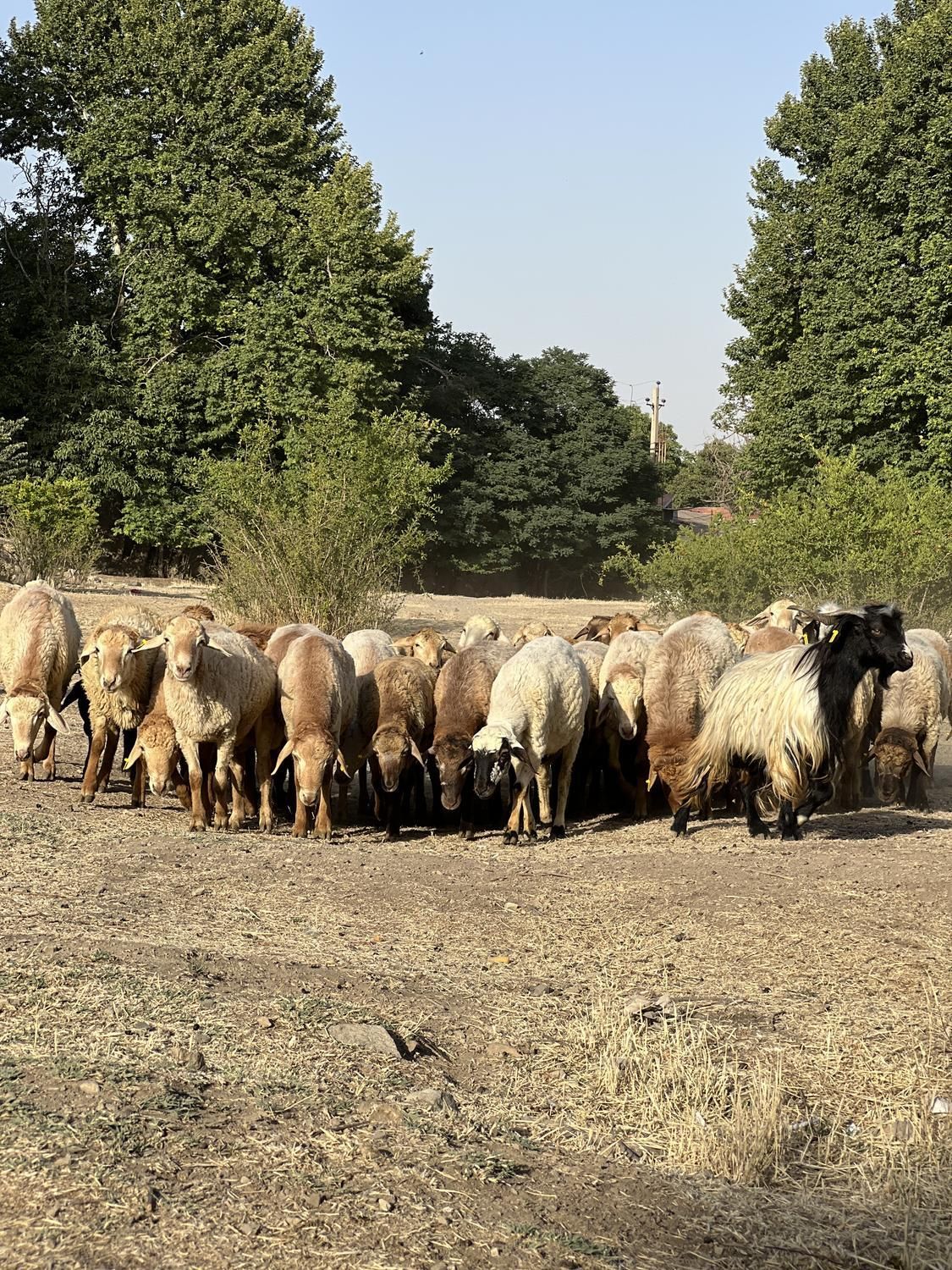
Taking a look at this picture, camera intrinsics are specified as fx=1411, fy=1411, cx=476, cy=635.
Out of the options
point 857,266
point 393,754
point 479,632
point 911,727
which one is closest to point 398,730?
point 393,754

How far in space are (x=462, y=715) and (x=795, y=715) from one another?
2654mm

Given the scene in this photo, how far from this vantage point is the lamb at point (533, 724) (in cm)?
1036

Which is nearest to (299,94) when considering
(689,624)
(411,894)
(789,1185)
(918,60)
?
(918,60)

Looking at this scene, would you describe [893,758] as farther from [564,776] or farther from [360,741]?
[360,741]

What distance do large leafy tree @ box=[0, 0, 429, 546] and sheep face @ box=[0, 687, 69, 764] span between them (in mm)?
23451

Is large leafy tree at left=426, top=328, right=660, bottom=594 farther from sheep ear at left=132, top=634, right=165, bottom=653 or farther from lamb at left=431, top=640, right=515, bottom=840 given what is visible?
sheep ear at left=132, top=634, right=165, bottom=653

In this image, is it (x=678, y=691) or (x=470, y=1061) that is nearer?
(x=470, y=1061)

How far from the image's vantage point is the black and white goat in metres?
9.86

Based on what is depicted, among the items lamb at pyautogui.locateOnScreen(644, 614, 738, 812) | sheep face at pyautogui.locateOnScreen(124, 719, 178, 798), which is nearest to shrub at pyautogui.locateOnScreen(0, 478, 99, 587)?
sheep face at pyautogui.locateOnScreen(124, 719, 178, 798)

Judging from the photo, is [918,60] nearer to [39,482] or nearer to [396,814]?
[39,482]

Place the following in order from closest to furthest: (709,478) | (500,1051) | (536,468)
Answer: (500,1051), (536,468), (709,478)

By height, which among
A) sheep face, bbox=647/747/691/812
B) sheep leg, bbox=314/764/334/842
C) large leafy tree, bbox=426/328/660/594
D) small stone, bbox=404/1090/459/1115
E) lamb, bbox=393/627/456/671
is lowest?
small stone, bbox=404/1090/459/1115

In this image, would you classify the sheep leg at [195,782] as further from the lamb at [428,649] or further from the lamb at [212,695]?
the lamb at [428,649]

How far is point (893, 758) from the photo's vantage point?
11.8 meters
